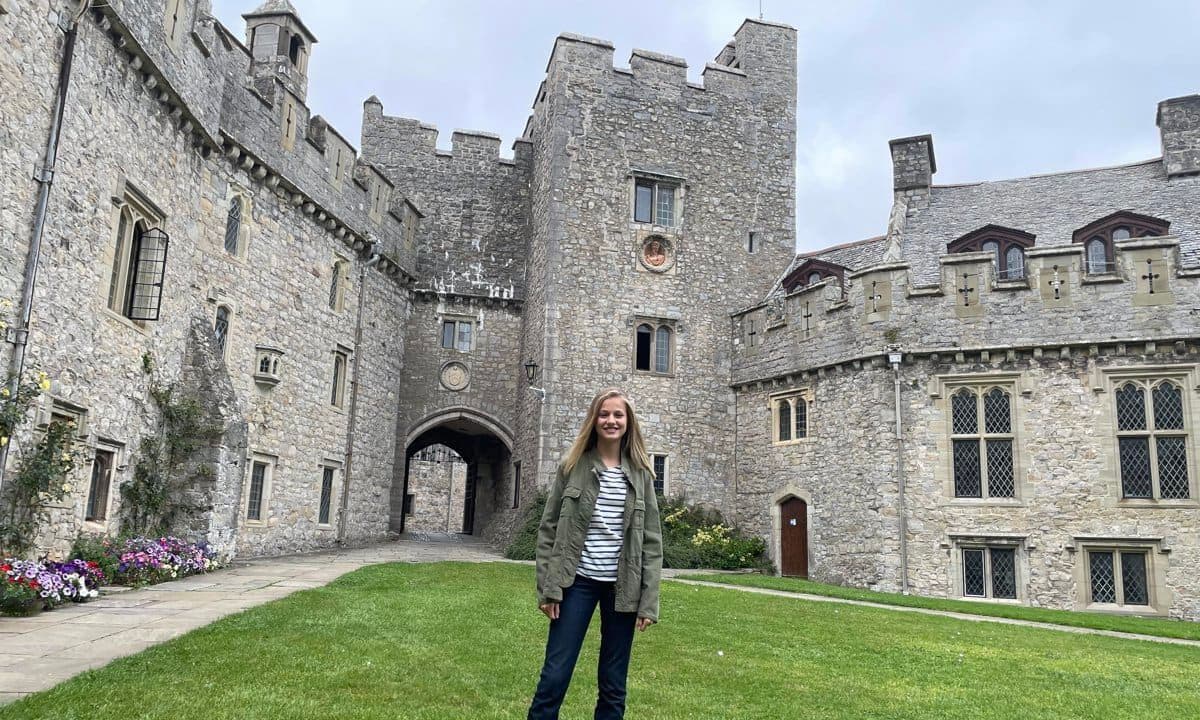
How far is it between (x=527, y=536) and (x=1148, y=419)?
12.0 m

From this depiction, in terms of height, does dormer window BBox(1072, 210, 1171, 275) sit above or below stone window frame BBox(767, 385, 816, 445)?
above

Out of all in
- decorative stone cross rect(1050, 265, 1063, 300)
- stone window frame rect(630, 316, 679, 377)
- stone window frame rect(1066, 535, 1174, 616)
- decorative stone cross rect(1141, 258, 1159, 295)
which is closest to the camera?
stone window frame rect(1066, 535, 1174, 616)

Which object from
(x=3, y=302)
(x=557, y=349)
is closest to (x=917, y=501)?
(x=557, y=349)

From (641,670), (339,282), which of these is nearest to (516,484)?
(339,282)

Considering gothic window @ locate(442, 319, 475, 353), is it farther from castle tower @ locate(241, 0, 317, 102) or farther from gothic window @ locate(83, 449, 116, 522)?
gothic window @ locate(83, 449, 116, 522)

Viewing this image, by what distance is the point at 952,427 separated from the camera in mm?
17422

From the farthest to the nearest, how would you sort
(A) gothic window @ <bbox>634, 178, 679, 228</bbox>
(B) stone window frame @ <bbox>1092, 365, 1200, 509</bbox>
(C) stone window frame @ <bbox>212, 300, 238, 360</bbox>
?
(A) gothic window @ <bbox>634, 178, 679, 228</bbox>
(C) stone window frame @ <bbox>212, 300, 238, 360</bbox>
(B) stone window frame @ <bbox>1092, 365, 1200, 509</bbox>

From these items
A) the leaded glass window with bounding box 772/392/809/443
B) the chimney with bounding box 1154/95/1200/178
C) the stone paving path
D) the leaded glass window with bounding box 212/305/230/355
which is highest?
the chimney with bounding box 1154/95/1200/178

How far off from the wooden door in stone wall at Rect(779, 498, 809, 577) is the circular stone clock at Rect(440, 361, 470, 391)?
8565 mm

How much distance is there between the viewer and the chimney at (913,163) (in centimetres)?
2227

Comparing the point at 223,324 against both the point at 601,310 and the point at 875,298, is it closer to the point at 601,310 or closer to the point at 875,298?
the point at 601,310

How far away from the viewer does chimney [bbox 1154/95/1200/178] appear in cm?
1962

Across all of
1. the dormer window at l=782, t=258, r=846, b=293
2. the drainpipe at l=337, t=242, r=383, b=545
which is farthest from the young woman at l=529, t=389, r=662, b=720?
the drainpipe at l=337, t=242, r=383, b=545

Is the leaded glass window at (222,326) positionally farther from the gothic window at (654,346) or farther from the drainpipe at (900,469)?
the drainpipe at (900,469)
